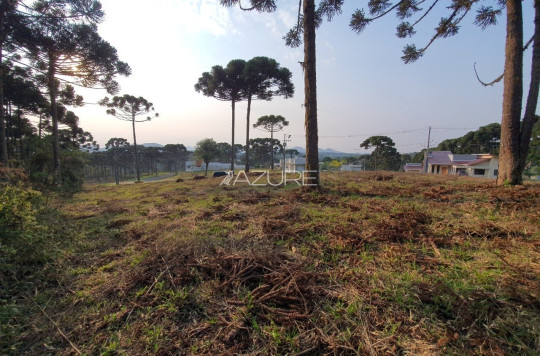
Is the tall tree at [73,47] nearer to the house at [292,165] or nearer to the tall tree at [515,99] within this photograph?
the house at [292,165]

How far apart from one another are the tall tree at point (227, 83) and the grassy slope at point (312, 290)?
14583 millimetres

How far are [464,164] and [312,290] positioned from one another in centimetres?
3914

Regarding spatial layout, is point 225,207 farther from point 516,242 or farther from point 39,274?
point 516,242

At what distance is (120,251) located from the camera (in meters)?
2.89

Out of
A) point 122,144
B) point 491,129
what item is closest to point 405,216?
point 491,129

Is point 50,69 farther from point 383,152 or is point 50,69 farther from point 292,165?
point 383,152

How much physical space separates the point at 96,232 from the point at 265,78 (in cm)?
1653

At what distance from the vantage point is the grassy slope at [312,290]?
1321mm

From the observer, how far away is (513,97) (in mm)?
5211

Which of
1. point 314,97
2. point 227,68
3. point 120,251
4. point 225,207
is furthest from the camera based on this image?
point 227,68

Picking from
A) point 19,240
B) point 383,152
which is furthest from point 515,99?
point 383,152

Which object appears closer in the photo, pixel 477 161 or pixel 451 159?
pixel 477 161

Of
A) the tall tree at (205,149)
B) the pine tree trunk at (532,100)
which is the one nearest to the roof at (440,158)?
the pine tree trunk at (532,100)

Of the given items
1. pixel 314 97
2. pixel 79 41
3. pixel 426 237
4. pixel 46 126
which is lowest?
pixel 426 237
